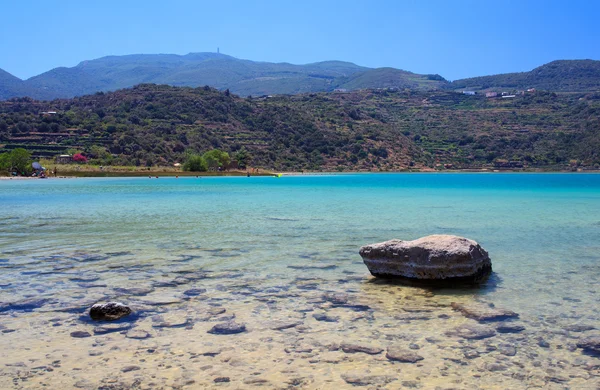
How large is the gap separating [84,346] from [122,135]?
97999mm

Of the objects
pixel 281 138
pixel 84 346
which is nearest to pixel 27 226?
pixel 84 346

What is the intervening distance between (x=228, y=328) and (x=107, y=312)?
1753mm

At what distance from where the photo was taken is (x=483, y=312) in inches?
312

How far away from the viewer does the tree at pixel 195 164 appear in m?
90.8

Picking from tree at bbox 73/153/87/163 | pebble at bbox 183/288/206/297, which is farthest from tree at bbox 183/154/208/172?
pebble at bbox 183/288/206/297

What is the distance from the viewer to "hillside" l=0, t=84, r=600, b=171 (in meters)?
98.6

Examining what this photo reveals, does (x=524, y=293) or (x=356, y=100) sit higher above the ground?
(x=356, y=100)

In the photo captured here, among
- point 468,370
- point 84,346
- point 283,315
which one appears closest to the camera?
point 468,370

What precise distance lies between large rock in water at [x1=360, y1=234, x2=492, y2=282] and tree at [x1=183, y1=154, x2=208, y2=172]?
82.6 metres

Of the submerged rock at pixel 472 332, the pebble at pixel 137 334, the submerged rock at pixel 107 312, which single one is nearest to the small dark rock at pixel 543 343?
the submerged rock at pixel 472 332

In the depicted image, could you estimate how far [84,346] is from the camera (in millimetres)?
6430

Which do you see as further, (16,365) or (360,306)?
(360,306)

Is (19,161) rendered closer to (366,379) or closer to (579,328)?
(366,379)

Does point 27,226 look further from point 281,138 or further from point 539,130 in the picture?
point 539,130
